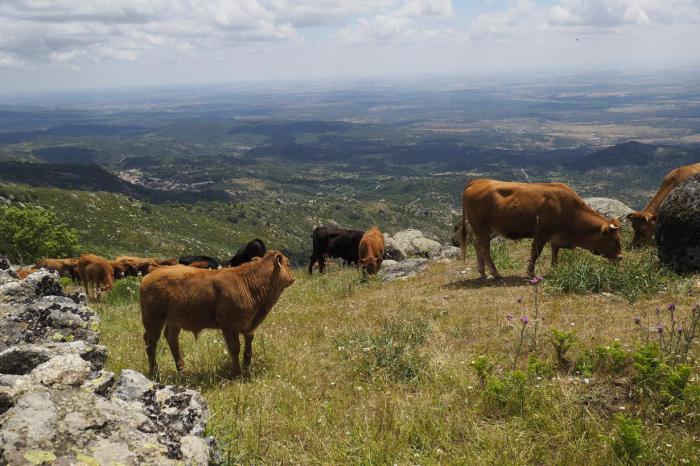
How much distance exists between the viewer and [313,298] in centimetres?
1441

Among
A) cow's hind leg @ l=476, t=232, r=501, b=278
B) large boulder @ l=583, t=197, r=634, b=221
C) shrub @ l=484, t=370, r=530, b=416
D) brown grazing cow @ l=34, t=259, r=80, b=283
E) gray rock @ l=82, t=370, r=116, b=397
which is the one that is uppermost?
gray rock @ l=82, t=370, r=116, b=397

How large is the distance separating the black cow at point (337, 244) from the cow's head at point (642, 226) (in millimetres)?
12753

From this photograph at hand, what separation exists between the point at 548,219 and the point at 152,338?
9.50 m

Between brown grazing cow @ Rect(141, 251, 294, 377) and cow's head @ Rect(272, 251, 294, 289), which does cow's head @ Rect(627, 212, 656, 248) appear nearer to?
cow's head @ Rect(272, 251, 294, 289)

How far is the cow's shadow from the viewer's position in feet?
39.2

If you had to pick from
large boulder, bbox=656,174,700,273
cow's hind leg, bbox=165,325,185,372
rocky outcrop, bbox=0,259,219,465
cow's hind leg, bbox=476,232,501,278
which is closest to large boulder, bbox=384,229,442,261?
cow's hind leg, bbox=476,232,501,278

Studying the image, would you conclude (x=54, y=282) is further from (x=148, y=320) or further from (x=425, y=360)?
(x=425, y=360)

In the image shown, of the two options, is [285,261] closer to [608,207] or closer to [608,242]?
[608,242]

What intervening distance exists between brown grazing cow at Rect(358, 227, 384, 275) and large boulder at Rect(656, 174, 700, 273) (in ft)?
33.0

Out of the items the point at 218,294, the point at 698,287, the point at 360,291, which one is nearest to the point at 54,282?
the point at 218,294

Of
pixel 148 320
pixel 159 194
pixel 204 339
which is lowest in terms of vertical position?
pixel 159 194

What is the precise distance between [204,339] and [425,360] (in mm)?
4837

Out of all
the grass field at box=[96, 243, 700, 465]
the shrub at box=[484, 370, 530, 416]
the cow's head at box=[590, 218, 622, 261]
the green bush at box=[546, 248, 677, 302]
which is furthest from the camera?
the cow's head at box=[590, 218, 622, 261]

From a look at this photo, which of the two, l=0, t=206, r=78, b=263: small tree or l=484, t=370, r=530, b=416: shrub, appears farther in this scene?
l=0, t=206, r=78, b=263: small tree
